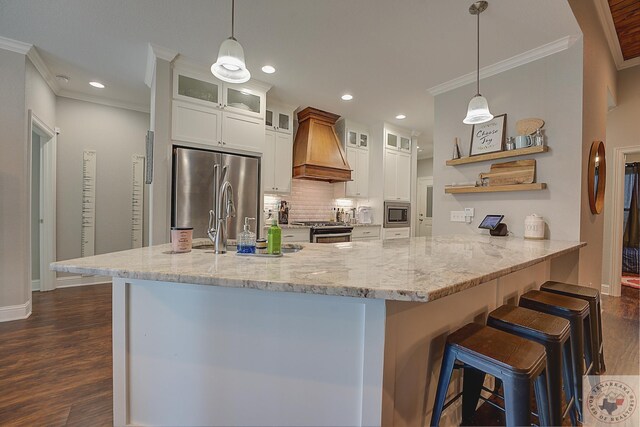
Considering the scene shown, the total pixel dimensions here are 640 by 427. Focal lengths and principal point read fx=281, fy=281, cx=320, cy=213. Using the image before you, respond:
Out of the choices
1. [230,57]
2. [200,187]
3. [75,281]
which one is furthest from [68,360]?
[75,281]

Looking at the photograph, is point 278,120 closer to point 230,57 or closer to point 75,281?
point 230,57

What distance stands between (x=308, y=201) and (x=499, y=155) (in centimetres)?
285

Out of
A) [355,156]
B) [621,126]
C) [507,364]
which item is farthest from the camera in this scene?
[355,156]

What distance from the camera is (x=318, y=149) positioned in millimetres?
4285

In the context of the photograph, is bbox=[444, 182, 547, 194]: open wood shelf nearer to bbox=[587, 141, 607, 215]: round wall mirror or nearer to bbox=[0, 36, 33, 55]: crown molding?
bbox=[587, 141, 607, 215]: round wall mirror

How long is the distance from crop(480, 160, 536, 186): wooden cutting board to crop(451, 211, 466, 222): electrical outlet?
0.47 metres

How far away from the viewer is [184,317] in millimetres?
1134

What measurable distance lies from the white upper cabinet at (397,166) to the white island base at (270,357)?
3870 mm

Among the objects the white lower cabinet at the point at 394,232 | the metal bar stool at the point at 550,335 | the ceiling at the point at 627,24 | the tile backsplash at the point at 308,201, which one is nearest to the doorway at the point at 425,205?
the white lower cabinet at the point at 394,232

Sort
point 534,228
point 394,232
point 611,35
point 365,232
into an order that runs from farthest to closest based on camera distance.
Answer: point 394,232 < point 365,232 < point 611,35 < point 534,228

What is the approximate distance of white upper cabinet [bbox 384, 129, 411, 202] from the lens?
495 centimetres

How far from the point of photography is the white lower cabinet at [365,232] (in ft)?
14.9

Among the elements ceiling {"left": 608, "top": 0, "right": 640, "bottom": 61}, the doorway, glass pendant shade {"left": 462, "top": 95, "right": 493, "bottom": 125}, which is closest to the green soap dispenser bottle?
glass pendant shade {"left": 462, "top": 95, "right": 493, "bottom": 125}

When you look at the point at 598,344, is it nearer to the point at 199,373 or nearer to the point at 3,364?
the point at 199,373
